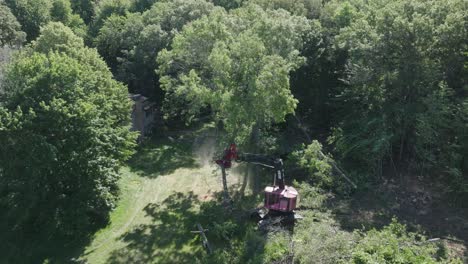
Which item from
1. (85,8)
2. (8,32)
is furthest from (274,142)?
(85,8)

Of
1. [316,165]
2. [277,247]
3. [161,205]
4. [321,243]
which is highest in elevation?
[316,165]

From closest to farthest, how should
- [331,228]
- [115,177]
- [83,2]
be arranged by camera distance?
[331,228]
[115,177]
[83,2]

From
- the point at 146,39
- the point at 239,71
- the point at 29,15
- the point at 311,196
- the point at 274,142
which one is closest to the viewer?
the point at 239,71

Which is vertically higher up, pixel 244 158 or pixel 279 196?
pixel 244 158

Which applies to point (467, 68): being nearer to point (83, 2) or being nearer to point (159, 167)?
point (159, 167)

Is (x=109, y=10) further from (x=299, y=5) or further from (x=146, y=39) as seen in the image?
(x=299, y=5)

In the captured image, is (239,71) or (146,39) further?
(146,39)

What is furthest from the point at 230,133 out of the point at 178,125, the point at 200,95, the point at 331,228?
the point at 178,125
